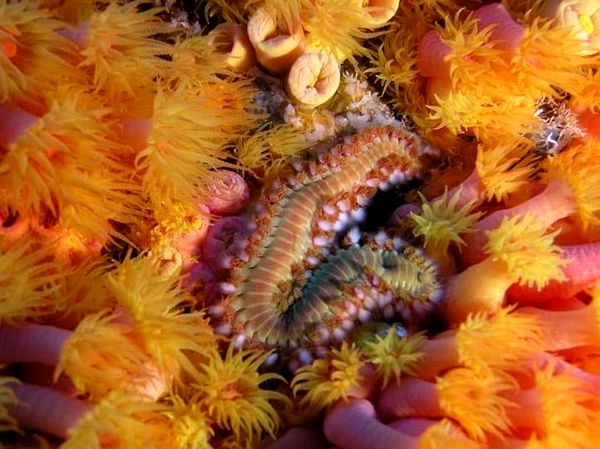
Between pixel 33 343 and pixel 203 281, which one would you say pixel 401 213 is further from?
pixel 33 343

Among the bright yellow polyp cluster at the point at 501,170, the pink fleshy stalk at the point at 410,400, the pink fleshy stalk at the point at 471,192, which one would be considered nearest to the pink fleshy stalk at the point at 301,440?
the pink fleshy stalk at the point at 410,400

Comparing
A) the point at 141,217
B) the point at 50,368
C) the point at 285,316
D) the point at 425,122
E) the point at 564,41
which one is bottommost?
the point at 285,316

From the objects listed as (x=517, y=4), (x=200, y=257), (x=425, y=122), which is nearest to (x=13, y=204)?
(x=200, y=257)

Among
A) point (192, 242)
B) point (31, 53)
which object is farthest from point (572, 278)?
point (31, 53)

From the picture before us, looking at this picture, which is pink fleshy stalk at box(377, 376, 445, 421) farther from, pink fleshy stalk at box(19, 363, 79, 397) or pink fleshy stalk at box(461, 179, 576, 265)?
pink fleshy stalk at box(19, 363, 79, 397)

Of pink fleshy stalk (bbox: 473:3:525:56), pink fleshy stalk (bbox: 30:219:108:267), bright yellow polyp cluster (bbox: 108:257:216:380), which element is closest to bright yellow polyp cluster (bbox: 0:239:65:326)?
pink fleshy stalk (bbox: 30:219:108:267)

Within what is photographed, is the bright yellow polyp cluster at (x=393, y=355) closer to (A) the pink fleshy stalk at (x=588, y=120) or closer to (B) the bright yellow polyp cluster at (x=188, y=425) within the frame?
(B) the bright yellow polyp cluster at (x=188, y=425)

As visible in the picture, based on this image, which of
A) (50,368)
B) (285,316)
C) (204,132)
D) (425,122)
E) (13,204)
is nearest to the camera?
(50,368)

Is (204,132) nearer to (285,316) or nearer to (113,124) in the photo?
(113,124)
